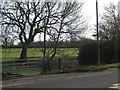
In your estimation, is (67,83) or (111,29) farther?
(111,29)

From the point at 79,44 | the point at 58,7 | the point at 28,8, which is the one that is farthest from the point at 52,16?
the point at 79,44

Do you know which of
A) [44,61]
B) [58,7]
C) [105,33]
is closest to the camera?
[44,61]

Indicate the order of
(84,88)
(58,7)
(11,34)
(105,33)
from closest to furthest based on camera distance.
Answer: (84,88) < (11,34) < (58,7) < (105,33)

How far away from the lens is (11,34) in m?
24.6

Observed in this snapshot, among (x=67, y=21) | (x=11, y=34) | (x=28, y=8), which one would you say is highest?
(x=28, y=8)

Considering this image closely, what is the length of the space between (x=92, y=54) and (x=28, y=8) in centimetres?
1043

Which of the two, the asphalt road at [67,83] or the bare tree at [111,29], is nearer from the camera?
the asphalt road at [67,83]

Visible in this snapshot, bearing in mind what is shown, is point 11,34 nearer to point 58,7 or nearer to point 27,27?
point 27,27

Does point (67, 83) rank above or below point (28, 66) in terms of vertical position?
below

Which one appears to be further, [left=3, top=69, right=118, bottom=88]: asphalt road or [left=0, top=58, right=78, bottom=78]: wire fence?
[left=0, top=58, right=78, bottom=78]: wire fence

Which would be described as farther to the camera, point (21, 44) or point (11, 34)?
point (21, 44)

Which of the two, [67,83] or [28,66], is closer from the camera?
[67,83]

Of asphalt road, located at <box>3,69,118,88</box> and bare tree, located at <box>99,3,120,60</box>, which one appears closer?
asphalt road, located at <box>3,69,118,88</box>

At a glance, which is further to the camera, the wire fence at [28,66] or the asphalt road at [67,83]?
the wire fence at [28,66]
